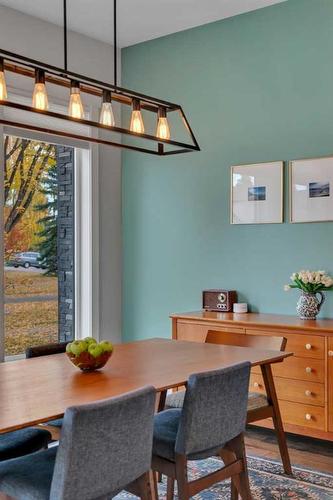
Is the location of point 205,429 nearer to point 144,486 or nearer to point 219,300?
point 144,486

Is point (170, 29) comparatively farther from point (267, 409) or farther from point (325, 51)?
point (267, 409)

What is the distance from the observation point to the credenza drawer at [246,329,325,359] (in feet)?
11.4

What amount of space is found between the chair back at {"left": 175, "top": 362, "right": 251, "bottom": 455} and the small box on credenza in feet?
5.99

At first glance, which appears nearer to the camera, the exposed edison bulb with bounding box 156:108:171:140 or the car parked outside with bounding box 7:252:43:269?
the exposed edison bulb with bounding box 156:108:171:140

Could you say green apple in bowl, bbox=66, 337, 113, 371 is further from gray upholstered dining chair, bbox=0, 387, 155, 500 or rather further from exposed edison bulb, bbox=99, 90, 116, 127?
exposed edison bulb, bbox=99, 90, 116, 127

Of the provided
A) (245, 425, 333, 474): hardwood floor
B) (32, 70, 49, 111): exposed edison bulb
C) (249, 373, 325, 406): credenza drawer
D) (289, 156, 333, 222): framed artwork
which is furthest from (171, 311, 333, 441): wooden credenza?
(32, 70, 49, 111): exposed edison bulb

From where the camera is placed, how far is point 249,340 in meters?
3.35

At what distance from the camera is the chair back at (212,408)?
2.16 meters

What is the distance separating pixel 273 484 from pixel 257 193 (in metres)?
2.02

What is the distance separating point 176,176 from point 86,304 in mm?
1294

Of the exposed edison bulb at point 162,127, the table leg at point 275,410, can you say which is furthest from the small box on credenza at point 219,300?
the exposed edison bulb at point 162,127

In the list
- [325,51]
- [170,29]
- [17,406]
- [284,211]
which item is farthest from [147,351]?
[170,29]

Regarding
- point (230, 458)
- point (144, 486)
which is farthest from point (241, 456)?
point (144, 486)

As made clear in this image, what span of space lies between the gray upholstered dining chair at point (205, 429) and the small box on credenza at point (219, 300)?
70.1 inches
